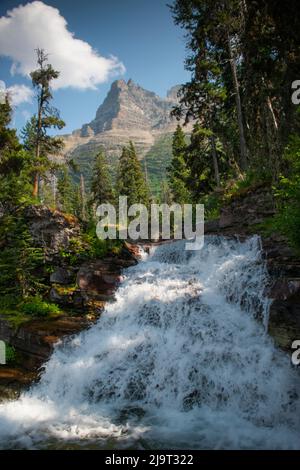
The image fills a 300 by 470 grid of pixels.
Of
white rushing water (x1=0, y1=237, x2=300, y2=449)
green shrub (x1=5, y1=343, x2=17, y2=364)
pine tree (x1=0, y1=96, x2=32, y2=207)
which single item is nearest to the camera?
white rushing water (x1=0, y1=237, x2=300, y2=449)

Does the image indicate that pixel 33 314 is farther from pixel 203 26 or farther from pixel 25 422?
pixel 203 26

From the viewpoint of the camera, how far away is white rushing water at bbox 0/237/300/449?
8180 millimetres

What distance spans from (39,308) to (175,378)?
693 cm

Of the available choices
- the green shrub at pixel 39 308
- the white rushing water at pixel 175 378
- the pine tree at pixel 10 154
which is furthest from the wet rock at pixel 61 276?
the pine tree at pixel 10 154

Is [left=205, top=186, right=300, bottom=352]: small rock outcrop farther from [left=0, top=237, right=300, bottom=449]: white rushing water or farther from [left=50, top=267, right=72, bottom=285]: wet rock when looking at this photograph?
[left=50, top=267, right=72, bottom=285]: wet rock

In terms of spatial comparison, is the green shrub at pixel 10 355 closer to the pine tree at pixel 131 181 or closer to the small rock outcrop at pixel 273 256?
the small rock outcrop at pixel 273 256

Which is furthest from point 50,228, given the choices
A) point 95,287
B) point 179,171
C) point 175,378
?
point 179,171

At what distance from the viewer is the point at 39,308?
14.4m

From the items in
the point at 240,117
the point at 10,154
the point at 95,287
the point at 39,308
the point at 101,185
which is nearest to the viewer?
the point at 39,308

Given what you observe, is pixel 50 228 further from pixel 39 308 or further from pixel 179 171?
pixel 179 171

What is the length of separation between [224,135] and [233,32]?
273 inches

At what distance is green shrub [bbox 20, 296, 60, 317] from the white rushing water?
7.62 feet

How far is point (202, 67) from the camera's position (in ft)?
77.3

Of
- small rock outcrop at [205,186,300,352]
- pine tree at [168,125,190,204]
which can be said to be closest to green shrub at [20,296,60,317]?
small rock outcrop at [205,186,300,352]
